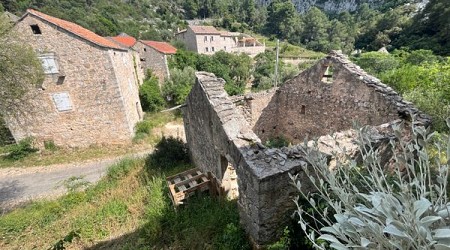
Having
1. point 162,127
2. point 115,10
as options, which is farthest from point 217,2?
point 162,127

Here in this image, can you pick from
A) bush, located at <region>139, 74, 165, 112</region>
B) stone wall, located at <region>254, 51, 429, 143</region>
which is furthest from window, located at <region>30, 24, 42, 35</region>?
stone wall, located at <region>254, 51, 429, 143</region>

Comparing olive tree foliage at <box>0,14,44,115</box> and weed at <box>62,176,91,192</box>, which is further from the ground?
olive tree foliage at <box>0,14,44,115</box>

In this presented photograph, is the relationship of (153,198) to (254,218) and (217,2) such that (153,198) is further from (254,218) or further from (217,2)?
(217,2)

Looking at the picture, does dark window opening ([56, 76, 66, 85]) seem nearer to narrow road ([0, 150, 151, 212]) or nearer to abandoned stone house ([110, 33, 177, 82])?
narrow road ([0, 150, 151, 212])

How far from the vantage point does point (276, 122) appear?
34.8ft

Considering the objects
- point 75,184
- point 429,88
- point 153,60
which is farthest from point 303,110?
point 153,60

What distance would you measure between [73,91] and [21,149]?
444cm

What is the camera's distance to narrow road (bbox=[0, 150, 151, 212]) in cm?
927

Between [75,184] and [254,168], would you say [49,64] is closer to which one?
[75,184]

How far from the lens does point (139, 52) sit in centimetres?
2409

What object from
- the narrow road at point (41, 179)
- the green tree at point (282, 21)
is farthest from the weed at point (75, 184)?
the green tree at point (282, 21)

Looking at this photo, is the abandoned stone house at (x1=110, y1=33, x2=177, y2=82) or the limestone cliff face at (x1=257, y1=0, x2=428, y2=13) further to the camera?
the limestone cliff face at (x1=257, y1=0, x2=428, y2=13)

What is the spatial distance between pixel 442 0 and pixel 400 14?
13.7 m

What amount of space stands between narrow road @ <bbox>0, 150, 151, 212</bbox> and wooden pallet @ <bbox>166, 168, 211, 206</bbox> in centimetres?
522
